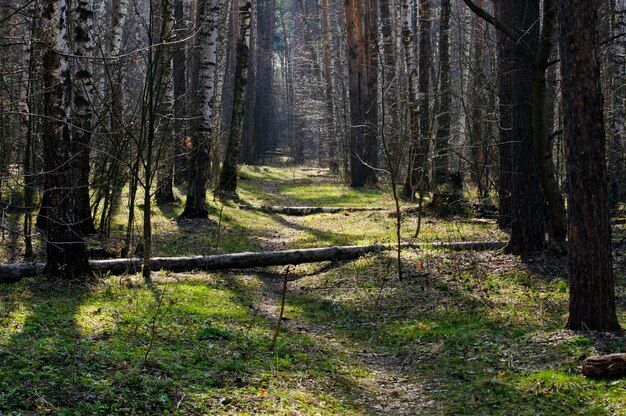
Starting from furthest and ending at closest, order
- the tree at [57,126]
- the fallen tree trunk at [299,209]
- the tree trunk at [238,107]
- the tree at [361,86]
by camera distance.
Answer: the tree at [361,86]
the tree trunk at [238,107]
the fallen tree trunk at [299,209]
the tree at [57,126]

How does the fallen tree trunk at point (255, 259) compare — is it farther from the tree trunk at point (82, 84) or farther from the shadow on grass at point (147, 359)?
the tree trunk at point (82, 84)

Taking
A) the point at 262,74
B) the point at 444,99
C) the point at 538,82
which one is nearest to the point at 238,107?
the point at 444,99

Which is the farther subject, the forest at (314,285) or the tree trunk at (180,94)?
the tree trunk at (180,94)

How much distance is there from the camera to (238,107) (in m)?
19.5

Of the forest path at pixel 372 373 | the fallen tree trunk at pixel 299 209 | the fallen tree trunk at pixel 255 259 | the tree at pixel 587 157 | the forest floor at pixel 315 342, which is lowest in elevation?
the forest path at pixel 372 373

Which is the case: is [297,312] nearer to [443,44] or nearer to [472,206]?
[472,206]

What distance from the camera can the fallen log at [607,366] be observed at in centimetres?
561

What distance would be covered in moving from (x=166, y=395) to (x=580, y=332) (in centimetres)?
430

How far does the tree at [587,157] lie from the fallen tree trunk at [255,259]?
16.4 feet

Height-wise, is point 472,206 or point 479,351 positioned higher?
point 472,206

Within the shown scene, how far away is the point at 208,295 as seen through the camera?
29.4 ft

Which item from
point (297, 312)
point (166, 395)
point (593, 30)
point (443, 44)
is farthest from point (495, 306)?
point (443, 44)

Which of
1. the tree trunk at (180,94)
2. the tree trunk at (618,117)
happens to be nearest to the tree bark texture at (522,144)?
the tree trunk at (618,117)

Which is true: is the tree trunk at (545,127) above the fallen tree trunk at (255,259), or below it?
above
